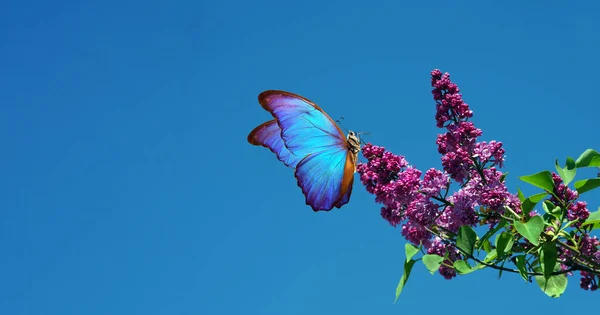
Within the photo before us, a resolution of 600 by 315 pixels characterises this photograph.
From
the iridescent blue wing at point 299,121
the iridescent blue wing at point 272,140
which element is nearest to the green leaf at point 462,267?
the iridescent blue wing at point 299,121

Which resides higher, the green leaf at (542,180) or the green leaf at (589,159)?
the green leaf at (589,159)

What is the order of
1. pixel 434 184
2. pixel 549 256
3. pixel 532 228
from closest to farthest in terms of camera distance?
1. pixel 532 228
2. pixel 549 256
3. pixel 434 184

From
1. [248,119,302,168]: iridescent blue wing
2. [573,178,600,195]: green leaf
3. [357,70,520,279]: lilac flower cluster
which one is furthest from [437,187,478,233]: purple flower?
[248,119,302,168]: iridescent blue wing

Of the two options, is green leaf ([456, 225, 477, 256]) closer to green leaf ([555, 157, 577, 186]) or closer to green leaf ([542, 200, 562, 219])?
green leaf ([542, 200, 562, 219])

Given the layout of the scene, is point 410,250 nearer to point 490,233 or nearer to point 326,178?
point 490,233

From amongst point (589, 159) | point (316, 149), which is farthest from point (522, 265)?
point (316, 149)

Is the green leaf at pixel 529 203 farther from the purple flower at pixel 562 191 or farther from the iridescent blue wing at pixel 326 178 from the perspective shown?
the iridescent blue wing at pixel 326 178
